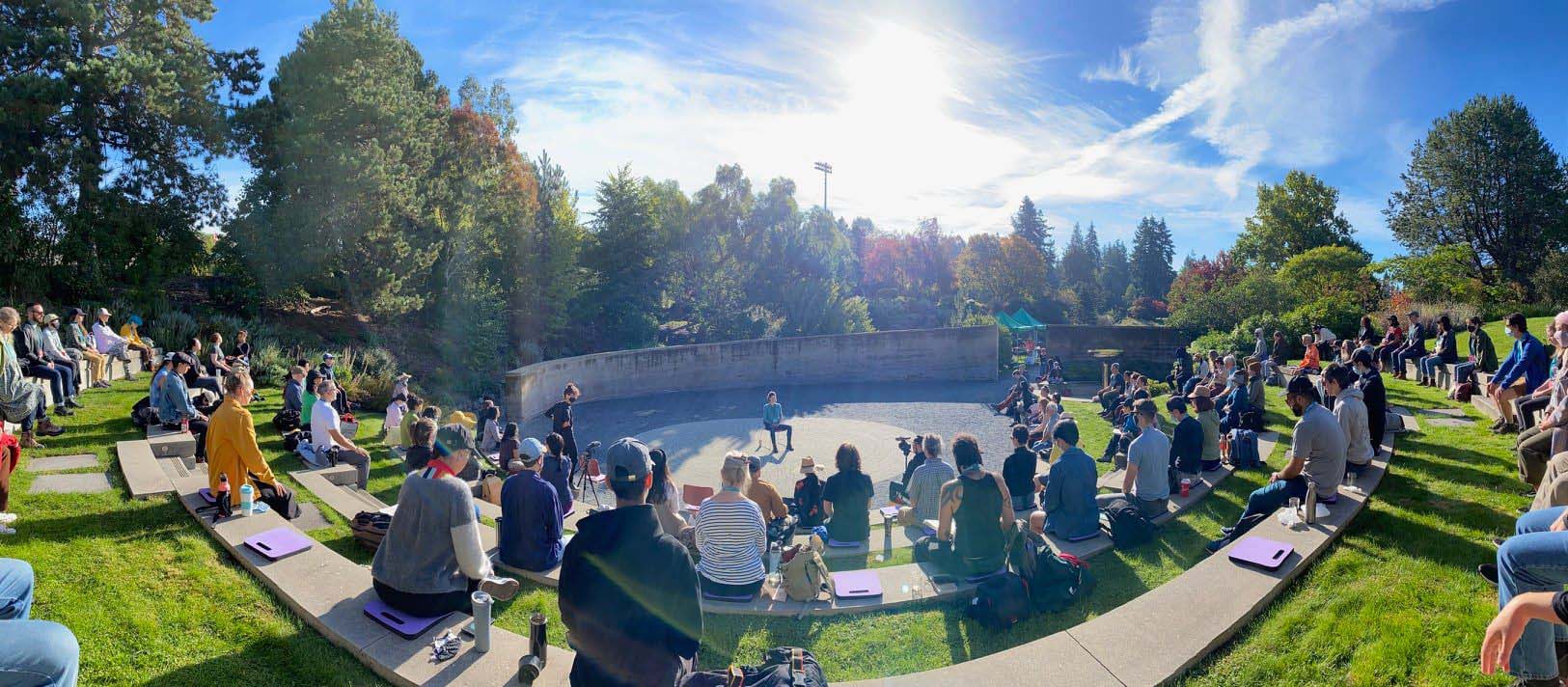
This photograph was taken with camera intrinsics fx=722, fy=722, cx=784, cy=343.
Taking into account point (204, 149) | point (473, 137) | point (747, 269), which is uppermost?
point (473, 137)

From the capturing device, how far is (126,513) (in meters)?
6.72

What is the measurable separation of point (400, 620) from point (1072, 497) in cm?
601

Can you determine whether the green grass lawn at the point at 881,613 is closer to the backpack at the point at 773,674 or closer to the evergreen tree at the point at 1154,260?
the backpack at the point at 773,674

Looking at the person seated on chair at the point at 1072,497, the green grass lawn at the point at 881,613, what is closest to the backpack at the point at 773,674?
the green grass lawn at the point at 881,613

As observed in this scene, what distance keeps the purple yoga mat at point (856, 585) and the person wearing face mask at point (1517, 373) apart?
9232 mm

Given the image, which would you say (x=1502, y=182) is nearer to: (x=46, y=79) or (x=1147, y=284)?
(x=1147, y=284)

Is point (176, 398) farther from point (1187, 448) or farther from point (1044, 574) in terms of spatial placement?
point (1187, 448)

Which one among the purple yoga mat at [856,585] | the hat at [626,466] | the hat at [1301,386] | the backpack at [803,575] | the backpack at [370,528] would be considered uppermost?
the hat at [626,466]

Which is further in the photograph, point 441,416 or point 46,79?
point 441,416

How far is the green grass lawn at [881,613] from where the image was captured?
14.7 ft

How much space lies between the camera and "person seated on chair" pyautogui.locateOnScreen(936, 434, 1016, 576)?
6.17 meters

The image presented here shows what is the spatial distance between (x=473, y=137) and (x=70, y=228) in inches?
479

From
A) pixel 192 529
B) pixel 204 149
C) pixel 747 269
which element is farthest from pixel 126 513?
pixel 747 269

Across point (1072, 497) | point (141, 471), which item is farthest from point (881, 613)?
point (141, 471)
